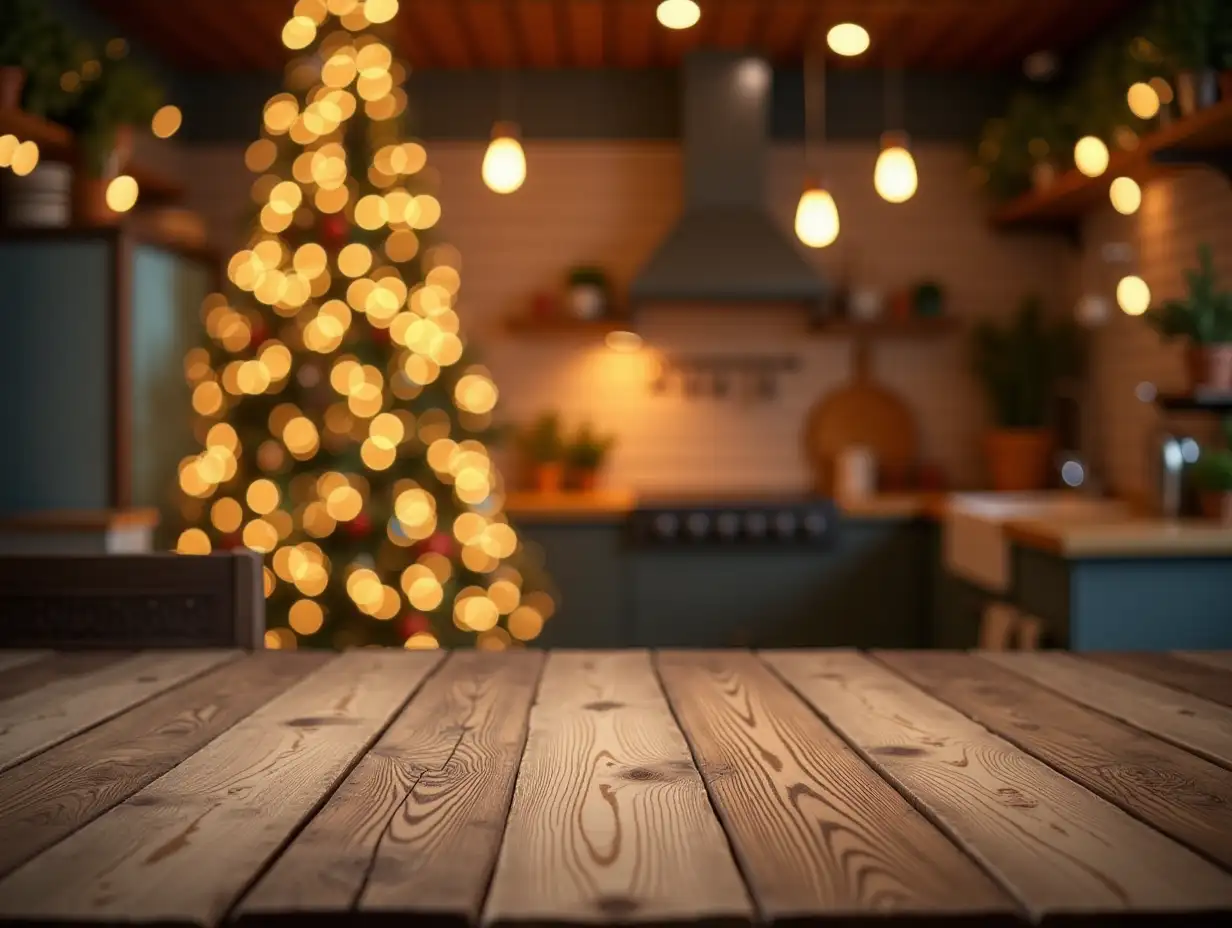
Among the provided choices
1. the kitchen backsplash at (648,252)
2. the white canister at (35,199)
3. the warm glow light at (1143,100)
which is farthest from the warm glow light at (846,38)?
the white canister at (35,199)

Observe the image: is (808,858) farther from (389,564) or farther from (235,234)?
(235,234)

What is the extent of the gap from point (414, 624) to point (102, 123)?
6.01 feet

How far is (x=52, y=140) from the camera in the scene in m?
3.63

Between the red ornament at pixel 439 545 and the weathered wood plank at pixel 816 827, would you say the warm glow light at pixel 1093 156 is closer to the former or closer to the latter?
the red ornament at pixel 439 545

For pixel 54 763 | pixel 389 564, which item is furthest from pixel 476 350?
pixel 54 763

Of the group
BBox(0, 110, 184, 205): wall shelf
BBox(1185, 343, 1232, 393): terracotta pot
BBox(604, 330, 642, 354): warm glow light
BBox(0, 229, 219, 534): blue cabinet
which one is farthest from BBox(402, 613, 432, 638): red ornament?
BBox(1185, 343, 1232, 393): terracotta pot

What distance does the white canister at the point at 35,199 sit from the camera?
3.72m

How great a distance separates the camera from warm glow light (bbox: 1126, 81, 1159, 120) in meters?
3.45

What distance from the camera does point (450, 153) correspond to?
503 cm

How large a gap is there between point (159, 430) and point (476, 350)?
1.10 meters

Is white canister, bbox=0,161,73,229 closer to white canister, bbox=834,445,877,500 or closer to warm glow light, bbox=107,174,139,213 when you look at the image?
warm glow light, bbox=107,174,139,213

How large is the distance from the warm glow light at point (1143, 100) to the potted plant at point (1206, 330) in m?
0.50

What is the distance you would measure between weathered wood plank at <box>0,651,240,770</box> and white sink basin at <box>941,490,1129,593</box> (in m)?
2.50

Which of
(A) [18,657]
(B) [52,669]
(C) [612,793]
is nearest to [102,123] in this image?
(A) [18,657]
